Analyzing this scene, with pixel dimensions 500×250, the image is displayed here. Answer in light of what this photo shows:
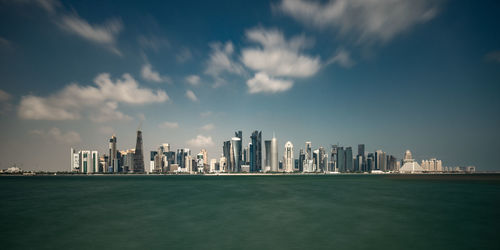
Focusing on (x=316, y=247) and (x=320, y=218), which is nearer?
(x=316, y=247)

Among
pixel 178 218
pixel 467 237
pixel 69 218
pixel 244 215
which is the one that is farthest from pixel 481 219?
pixel 69 218

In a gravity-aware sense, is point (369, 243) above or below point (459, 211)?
above

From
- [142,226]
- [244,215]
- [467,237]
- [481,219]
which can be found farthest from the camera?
[244,215]

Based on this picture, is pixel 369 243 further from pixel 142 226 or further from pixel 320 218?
pixel 142 226

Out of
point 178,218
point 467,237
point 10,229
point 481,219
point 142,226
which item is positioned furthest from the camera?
point 178,218

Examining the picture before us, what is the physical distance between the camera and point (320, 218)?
39812mm

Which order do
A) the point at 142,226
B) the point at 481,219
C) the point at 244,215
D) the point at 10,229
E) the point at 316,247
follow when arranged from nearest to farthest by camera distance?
the point at 316,247
the point at 10,229
the point at 142,226
the point at 481,219
the point at 244,215

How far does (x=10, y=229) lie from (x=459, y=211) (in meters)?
65.6

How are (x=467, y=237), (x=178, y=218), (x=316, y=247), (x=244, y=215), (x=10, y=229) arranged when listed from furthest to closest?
(x=244, y=215), (x=178, y=218), (x=10, y=229), (x=467, y=237), (x=316, y=247)

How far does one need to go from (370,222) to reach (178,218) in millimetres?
27410

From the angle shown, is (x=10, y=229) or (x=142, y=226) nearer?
(x=10, y=229)

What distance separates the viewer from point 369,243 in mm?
25578

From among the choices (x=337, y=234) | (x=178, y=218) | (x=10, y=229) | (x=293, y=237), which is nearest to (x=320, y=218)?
(x=337, y=234)

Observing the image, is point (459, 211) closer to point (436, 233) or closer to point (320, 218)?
point (436, 233)
